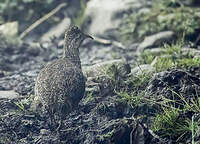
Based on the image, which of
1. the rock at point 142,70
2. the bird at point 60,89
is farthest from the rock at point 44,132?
the rock at point 142,70

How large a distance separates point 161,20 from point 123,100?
354cm

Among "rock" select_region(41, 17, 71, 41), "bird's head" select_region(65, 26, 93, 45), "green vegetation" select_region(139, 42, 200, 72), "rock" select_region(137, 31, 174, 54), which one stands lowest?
"green vegetation" select_region(139, 42, 200, 72)

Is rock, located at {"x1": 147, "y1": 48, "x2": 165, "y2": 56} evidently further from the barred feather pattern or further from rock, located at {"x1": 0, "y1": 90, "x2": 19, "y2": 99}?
rock, located at {"x1": 0, "y1": 90, "x2": 19, "y2": 99}

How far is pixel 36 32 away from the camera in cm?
998

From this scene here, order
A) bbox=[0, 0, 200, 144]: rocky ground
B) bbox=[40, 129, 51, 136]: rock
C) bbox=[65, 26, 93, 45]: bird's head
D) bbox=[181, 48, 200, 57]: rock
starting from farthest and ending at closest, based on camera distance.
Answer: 1. bbox=[181, 48, 200, 57]: rock
2. bbox=[65, 26, 93, 45]: bird's head
3. bbox=[40, 129, 51, 136]: rock
4. bbox=[0, 0, 200, 144]: rocky ground

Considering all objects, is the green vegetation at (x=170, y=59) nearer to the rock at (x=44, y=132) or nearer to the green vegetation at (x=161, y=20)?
the green vegetation at (x=161, y=20)

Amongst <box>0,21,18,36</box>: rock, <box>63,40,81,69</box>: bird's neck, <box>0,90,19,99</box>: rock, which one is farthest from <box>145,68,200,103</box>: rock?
<box>0,21,18,36</box>: rock

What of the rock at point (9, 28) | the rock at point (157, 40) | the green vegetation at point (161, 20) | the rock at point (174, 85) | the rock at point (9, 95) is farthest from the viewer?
the rock at point (9, 28)

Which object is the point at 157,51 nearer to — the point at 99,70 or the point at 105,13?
the point at 99,70

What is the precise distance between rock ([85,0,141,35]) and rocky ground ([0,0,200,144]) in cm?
104

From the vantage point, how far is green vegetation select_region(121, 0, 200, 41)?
8.81 meters

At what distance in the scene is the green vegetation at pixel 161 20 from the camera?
881 cm

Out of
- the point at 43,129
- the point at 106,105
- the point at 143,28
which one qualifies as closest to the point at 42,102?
the point at 43,129

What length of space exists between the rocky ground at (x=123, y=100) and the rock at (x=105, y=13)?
1.04 metres
